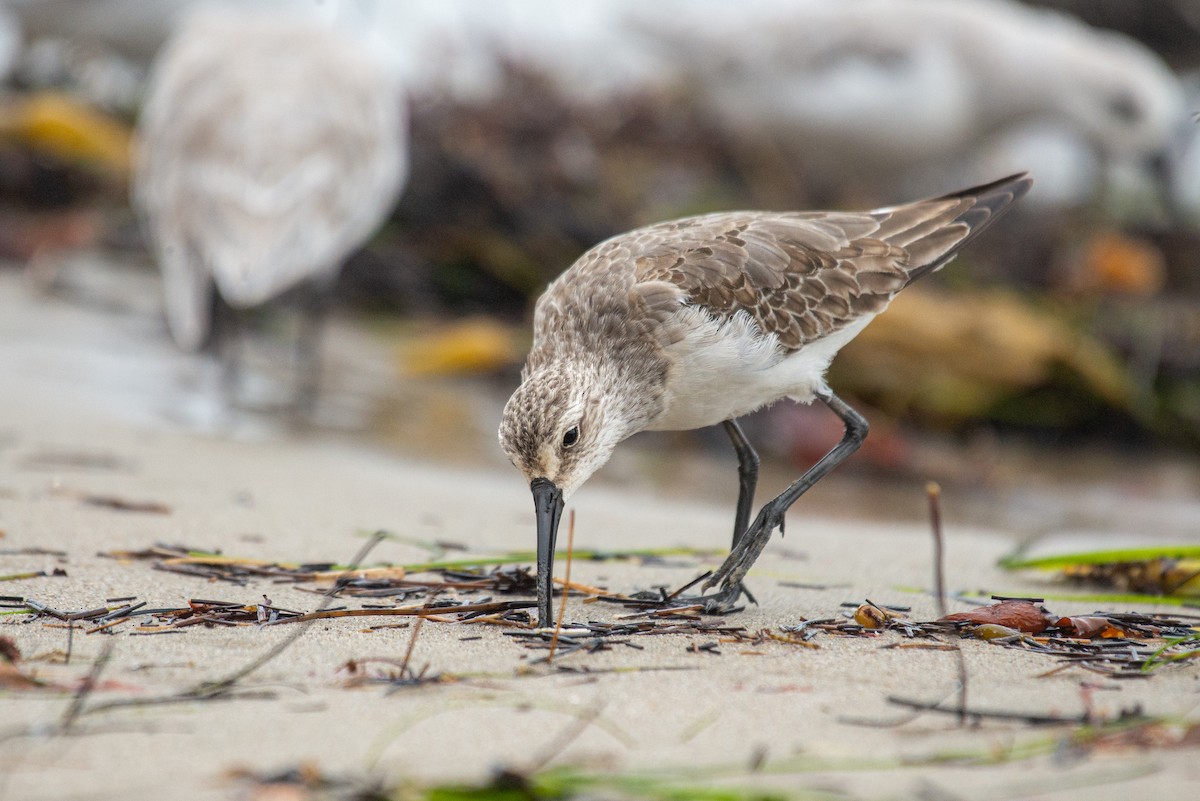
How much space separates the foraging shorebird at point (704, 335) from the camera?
3.41 meters

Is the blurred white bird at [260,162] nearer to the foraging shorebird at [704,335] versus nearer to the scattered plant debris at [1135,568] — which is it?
the foraging shorebird at [704,335]

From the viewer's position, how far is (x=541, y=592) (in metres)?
2.94

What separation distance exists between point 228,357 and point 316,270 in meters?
0.77

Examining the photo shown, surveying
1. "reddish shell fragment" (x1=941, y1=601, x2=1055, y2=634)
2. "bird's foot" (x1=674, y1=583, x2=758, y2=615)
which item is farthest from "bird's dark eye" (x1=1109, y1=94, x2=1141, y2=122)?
"reddish shell fragment" (x1=941, y1=601, x2=1055, y2=634)

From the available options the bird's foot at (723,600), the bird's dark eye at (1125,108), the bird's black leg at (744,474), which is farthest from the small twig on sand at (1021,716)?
the bird's dark eye at (1125,108)

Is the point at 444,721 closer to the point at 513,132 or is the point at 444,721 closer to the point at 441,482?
the point at 441,482

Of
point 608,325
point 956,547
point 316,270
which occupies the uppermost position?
point 316,270

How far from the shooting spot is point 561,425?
334 centimetres

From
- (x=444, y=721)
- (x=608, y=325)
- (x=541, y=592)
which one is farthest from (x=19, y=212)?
(x=444, y=721)

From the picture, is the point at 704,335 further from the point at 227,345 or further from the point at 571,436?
the point at 227,345

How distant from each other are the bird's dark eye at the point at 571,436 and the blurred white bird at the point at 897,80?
7270mm

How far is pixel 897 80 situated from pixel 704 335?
704 cm

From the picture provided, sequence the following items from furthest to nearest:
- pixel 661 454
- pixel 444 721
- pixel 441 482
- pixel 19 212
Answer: pixel 19 212
pixel 661 454
pixel 441 482
pixel 444 721

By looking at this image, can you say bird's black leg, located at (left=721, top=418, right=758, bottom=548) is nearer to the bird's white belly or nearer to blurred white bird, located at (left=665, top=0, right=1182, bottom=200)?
the bird's white belly
